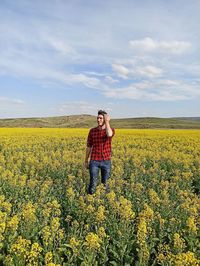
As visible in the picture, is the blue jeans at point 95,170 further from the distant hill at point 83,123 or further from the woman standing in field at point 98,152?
the distant hill at point 83,123

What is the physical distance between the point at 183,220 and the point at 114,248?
68.0 inches

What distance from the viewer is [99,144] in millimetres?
9562

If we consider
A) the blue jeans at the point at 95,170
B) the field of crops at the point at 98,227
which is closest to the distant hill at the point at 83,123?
the blue jeans at the point at 95,170

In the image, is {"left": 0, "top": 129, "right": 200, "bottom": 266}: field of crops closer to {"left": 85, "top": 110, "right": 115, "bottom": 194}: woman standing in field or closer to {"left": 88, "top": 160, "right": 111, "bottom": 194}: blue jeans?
{"left": 88, "top": 160, "right": 111, "bottom": 194}: blue jeans

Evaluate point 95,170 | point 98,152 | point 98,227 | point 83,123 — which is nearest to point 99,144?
point 98,152

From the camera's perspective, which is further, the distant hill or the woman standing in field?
the distant hill

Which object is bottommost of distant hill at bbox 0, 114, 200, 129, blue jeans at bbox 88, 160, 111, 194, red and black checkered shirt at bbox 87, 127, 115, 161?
distant hill at bbox 0, 114, 200, 129

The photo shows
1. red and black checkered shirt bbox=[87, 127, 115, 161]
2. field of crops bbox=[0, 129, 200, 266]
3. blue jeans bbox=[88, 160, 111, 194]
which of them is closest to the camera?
field of crops bbox=[0, 129, 200, 266]

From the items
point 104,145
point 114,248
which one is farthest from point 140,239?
point 104,145

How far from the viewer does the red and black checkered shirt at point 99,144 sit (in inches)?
374

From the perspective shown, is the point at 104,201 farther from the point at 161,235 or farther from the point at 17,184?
the point at 17,184

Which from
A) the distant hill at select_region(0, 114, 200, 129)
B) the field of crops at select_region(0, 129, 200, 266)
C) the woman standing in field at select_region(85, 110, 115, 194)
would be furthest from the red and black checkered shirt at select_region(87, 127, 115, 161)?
the distant hill at select_region(0, 114, 200, 129)

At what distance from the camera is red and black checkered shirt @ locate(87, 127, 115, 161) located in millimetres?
9500

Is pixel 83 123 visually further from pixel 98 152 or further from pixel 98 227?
pixel 98 227
